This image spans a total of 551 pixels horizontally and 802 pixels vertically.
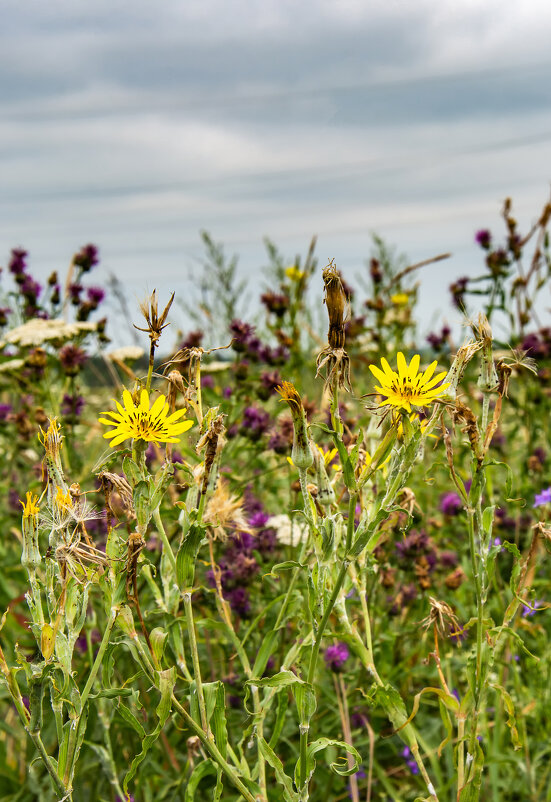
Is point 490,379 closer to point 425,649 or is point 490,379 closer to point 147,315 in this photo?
point 147,315

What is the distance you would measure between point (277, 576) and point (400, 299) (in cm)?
339

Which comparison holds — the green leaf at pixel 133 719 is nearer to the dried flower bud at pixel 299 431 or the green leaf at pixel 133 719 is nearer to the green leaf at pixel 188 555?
the green leaf at pixel 188 555

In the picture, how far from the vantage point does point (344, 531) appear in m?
1.42

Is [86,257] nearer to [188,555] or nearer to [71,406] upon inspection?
[71,406]

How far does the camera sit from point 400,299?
4875 millimetres

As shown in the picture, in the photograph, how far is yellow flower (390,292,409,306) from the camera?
15.7 feet

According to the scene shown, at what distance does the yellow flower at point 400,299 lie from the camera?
4.78 meters

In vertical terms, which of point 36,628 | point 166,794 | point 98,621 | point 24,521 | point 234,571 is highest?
point 24,521

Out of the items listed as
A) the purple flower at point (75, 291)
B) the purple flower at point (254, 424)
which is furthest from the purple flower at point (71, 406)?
the purple flower at point (254, 424)

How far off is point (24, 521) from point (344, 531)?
57 cm

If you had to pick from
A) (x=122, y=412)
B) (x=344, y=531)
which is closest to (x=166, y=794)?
(x=344, y=531)

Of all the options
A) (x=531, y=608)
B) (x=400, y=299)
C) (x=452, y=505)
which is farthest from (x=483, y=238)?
(x=531, y=608)

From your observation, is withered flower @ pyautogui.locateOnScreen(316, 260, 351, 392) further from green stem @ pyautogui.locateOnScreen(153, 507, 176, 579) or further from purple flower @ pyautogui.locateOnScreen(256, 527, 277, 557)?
purple flower @ pyautogui.locateOnScreen(256, 527, 277, 557)

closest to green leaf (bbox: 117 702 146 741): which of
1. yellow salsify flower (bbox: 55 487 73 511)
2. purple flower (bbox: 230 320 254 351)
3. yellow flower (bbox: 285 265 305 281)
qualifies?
yellow salsify flower (bbox: 55 487 73 511)
